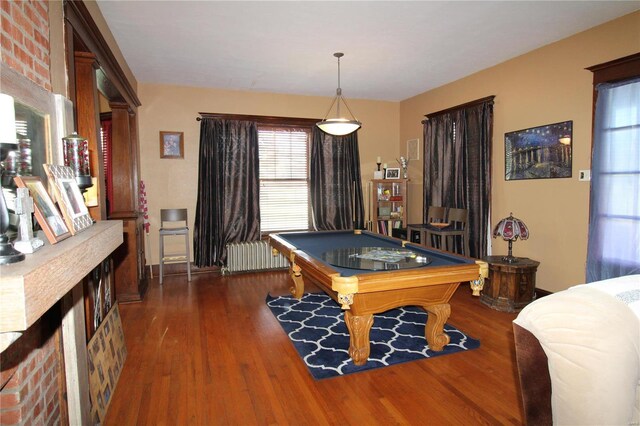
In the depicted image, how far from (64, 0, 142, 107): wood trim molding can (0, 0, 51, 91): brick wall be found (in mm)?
444

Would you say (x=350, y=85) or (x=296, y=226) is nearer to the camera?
(x=350, y=85)

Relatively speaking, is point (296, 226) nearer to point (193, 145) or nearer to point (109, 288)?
point (193, 145)

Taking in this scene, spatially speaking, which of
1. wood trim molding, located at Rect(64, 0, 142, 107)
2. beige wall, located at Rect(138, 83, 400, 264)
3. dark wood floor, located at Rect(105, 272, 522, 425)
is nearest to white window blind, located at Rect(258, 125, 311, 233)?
beige wall, located at Rect(138, 83, 400, 264)

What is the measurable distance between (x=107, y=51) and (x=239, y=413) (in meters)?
3.02

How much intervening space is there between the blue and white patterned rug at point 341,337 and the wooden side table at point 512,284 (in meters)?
0.79

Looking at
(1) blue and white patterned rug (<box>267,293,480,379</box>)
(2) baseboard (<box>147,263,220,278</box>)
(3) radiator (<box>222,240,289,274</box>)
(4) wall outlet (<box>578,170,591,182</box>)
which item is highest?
(4) wall outlet (<box>578,170,591,182</box>)

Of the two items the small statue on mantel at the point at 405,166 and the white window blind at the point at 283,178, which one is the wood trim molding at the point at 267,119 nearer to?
the white window blind at the point at 283,178

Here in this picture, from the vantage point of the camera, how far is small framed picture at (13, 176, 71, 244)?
126 cm

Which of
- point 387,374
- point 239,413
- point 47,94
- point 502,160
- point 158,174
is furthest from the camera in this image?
point 158,174

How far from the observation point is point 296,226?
617cm

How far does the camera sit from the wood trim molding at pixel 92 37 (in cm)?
231

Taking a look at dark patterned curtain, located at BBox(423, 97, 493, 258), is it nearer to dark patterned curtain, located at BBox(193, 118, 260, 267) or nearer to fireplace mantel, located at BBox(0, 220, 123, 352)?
dark patterned curtain, located at BBox(193, 118, 260, 267)

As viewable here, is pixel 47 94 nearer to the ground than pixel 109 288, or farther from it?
farther from it

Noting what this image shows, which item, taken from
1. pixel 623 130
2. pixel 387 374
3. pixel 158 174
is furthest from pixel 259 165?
pixel 623 130
